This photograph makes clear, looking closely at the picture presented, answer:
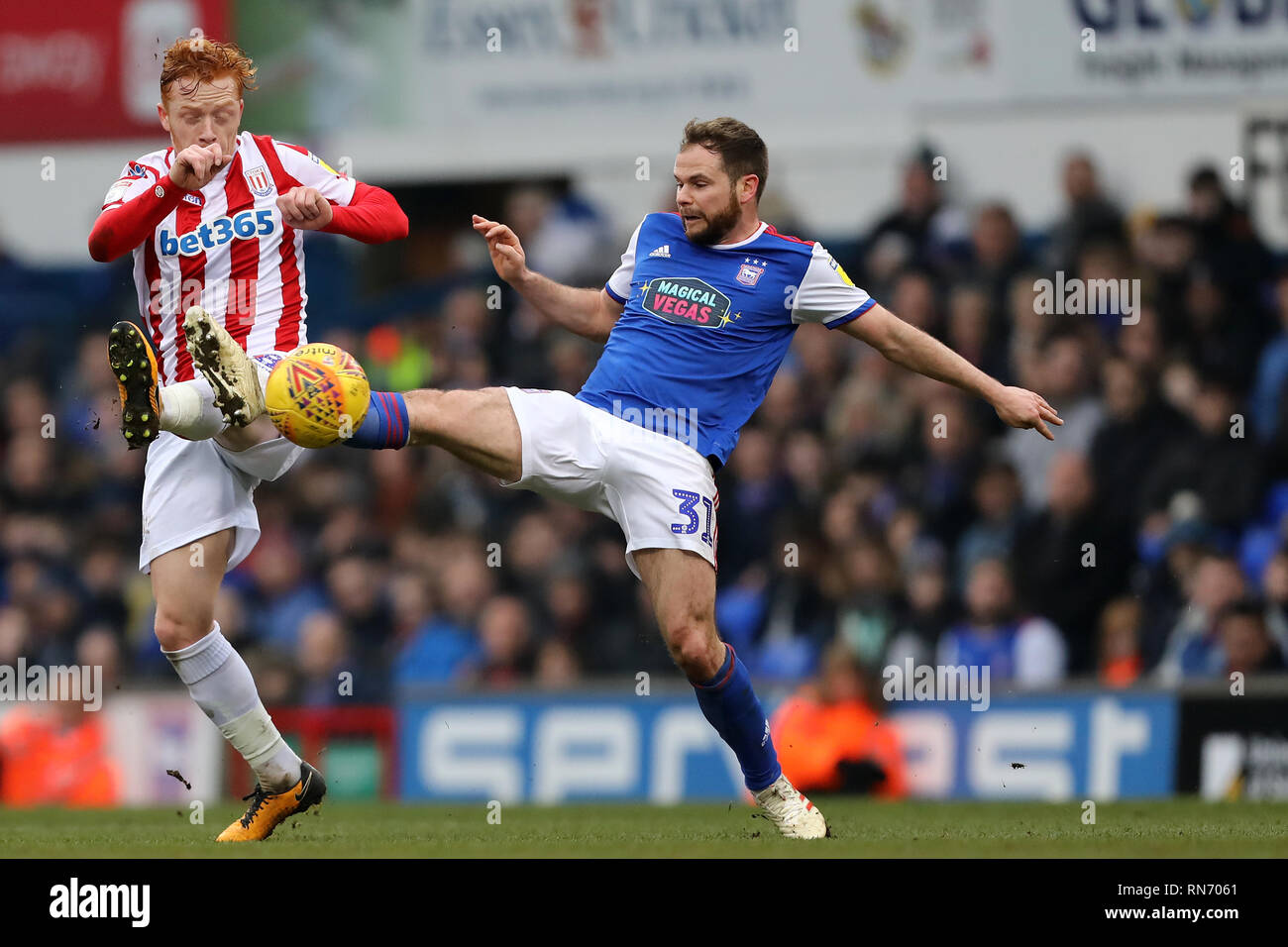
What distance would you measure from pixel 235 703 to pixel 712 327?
2258 millimetres

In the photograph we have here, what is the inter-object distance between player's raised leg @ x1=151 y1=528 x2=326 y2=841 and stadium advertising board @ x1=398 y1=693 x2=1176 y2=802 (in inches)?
149

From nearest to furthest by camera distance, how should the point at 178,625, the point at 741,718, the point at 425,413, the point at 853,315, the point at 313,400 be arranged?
the point at 313,400 → the point at 425,413 → the point at 178,625 → the point at 741,718 → the point at 853,315

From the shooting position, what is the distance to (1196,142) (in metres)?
12.9

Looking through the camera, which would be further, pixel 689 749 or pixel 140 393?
pixel 689 749

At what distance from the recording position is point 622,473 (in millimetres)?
6816

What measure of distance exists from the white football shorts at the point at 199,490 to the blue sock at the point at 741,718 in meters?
1.74

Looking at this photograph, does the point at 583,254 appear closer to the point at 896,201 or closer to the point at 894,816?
the point at 896,201

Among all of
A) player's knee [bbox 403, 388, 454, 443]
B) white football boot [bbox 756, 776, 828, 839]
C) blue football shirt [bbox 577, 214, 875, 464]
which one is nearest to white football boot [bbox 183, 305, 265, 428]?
player's knee [bbox 403, 388, 454, 443]

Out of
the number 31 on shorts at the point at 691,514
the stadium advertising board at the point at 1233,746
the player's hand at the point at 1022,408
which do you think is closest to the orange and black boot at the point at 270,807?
the number 31 on shorts at the point at 691,514

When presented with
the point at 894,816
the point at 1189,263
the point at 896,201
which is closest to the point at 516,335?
the point at 896,201

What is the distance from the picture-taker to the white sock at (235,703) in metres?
6.80

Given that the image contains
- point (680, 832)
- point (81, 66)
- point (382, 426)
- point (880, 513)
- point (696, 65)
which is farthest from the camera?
point (81, 66)

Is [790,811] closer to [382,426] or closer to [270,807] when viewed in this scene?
[270,807]

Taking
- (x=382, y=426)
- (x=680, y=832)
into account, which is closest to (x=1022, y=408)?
(x=680, y=832)
